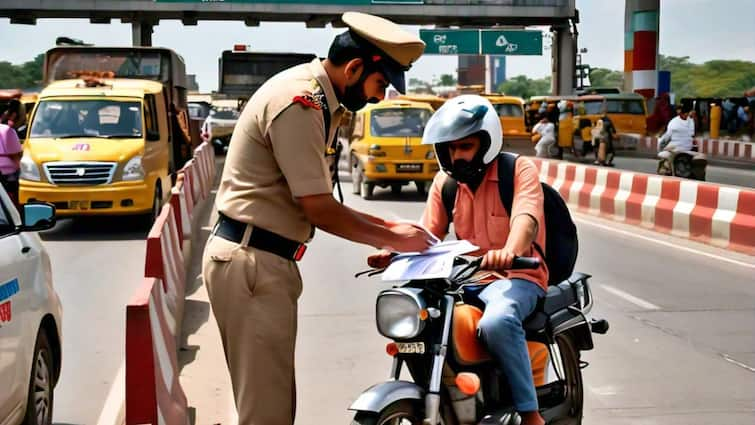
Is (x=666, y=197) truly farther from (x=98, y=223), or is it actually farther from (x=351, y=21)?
(x=351, y=21)

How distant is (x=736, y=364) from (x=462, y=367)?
3.80 m

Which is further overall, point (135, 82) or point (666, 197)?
point (135, 82)

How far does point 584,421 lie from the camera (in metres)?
6.17

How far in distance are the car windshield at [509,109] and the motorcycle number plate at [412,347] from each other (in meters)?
32.6

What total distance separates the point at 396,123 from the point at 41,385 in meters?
17.5

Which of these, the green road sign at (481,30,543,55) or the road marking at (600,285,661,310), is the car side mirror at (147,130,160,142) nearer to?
the road marking at (600,285,661,310)

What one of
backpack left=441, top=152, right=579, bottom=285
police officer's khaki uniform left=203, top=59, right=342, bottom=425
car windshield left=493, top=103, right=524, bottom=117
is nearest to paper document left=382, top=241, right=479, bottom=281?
police officer's khaki uniform left=203, top=59, right=342, bottom=425

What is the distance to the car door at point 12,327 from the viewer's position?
4.81 m

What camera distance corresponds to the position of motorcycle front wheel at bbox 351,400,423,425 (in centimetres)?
403

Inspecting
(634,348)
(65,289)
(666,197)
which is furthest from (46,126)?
(634,348)

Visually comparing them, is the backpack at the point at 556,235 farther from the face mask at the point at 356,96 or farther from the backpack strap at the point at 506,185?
the face mask at the point at 356,96

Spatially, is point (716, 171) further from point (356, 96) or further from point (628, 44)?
point (628, 44)

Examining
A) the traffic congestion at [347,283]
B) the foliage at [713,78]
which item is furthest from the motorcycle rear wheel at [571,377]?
the foliage at [713,78]

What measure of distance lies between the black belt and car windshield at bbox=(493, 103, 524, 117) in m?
32.9
